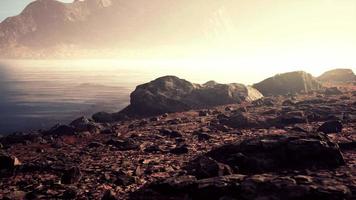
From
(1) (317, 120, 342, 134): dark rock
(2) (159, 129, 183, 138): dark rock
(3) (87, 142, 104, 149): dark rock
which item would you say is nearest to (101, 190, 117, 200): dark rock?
(3) (87, 142, 104, 149): dark rock

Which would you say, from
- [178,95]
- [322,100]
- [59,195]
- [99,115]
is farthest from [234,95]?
[59,195]

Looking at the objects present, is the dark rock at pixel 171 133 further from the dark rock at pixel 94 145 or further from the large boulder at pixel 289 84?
the large boulder at pixel 289 84

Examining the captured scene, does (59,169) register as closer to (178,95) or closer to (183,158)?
(183,158)

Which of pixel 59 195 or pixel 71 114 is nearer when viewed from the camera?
pixel 59 195

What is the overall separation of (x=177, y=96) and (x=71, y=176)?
3269cm

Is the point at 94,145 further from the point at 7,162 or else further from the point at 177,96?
the point at 177,96

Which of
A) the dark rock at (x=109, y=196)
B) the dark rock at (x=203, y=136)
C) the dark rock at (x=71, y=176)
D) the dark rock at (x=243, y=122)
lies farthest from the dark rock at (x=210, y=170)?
the dark rock at (x=243, y=122)

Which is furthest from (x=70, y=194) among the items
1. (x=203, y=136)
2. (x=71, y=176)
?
(x=203, y=136)

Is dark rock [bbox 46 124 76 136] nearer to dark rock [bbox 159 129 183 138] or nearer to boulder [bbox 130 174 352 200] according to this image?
dark rock [bbox 159 129 183 138]

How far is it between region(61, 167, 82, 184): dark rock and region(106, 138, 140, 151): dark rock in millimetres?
7375

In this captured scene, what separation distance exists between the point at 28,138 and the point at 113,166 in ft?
62.4

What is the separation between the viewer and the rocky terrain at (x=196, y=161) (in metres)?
16.2

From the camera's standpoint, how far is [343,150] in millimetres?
22453

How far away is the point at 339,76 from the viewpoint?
77.9 m
